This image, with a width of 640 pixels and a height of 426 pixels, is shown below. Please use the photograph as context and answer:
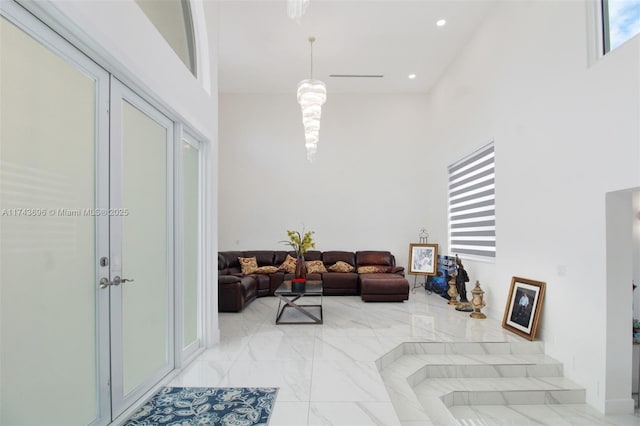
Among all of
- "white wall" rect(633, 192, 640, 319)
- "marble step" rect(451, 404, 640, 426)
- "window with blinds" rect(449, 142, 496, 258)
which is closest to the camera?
"marble step" rect(451, 404, 640, 426)

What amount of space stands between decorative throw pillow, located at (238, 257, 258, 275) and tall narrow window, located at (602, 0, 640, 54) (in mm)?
6075

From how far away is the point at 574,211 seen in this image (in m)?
3.40

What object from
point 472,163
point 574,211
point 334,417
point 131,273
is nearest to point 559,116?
point 574,211

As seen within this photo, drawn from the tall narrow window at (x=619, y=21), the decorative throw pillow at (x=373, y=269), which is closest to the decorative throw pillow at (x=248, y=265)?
the decorative throw pillow at (x=373, y=269)

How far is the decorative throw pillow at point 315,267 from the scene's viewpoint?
715cm

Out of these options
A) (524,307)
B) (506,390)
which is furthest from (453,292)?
(506,390)

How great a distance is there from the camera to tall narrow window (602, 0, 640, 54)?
281 centimetres

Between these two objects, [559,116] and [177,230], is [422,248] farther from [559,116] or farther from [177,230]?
[177,230]

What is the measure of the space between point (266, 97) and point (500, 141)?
205 inches

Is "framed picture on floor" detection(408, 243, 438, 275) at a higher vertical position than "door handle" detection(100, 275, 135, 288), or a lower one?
lower

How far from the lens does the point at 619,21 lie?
296cm

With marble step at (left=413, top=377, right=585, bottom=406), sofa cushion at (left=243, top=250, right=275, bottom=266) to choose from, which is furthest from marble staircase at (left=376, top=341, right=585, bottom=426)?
sofa cushion at (left=243, top=250, right=275, bottom=266)

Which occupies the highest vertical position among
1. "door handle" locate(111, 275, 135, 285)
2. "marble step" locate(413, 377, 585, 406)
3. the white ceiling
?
the white ceiling

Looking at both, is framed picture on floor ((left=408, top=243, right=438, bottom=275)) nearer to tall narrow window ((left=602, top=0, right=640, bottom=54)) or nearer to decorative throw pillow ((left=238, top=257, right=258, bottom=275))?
decorative throw pillow ((left=238, top=257, right=258, bottom=275))
